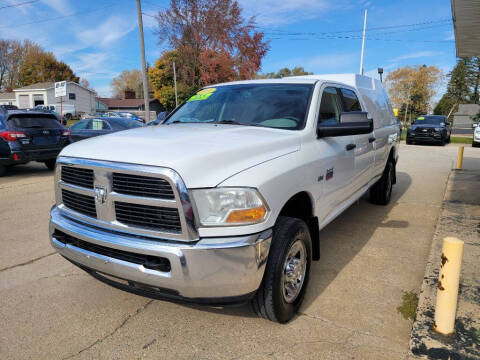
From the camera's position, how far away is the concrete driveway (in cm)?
246

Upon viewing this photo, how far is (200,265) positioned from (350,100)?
10.4 feet

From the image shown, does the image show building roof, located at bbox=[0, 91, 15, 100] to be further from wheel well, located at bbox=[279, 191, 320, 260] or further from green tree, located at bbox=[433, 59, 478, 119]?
green tree, located at bbox=[433, 59, 478, 119]

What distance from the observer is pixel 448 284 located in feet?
7.82

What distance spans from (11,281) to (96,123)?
8.53m

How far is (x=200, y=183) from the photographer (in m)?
2.13

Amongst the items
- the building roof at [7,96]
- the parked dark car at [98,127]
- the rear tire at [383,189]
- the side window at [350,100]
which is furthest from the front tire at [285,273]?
the building roof at [7,96]

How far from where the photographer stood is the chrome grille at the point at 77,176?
2483 millimetres

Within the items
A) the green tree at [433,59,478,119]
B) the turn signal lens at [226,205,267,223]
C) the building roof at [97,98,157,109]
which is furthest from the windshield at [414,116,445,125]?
the green tree at [433,59,478,119]

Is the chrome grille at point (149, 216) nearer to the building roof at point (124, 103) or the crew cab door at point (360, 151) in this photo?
the crew cab door at point (360, 151)

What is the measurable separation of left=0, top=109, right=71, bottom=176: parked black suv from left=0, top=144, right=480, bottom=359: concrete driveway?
16.6 feet

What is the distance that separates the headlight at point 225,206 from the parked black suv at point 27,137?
851 centimetres

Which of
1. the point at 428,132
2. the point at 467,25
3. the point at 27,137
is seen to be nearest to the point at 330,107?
the point at 467,25

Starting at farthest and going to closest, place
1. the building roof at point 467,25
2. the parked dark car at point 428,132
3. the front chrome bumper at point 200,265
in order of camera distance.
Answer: the parked dark car at point 428,132 → the building roof at point 467,25 → the front chrome bumper at point 200,265

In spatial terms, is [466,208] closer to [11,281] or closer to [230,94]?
[230,94]
